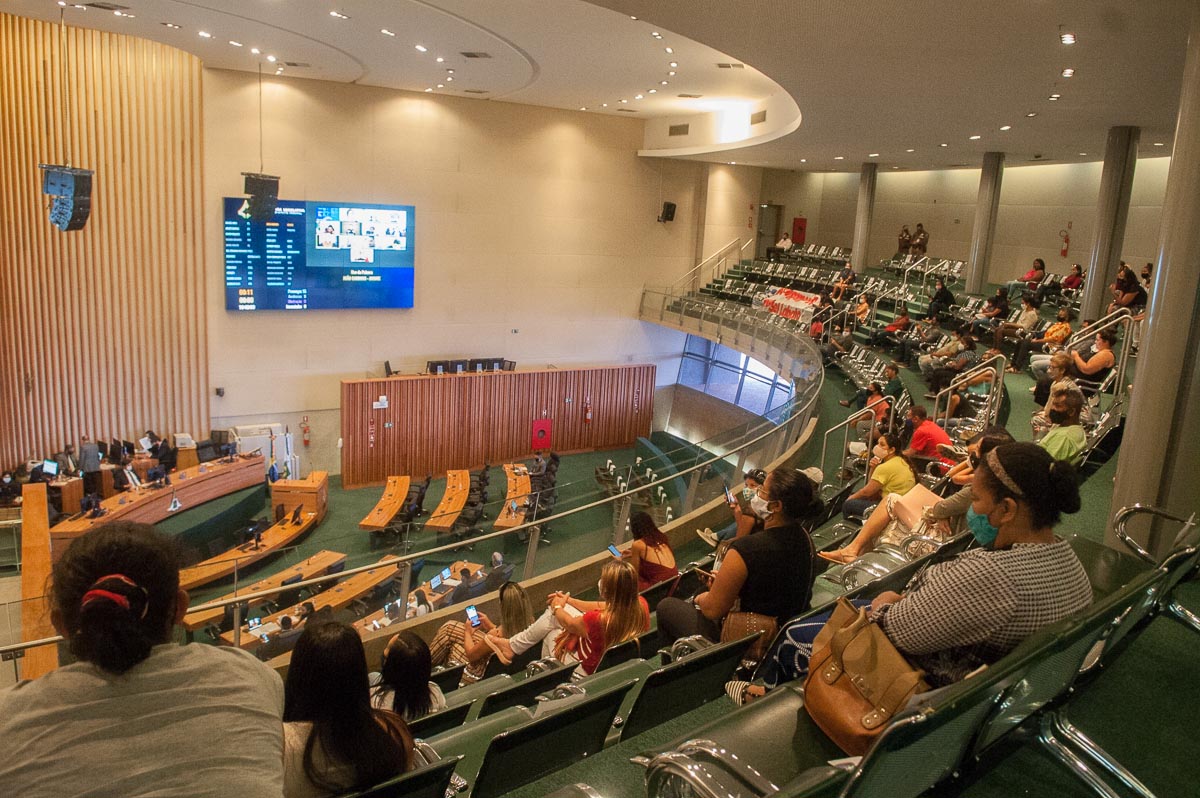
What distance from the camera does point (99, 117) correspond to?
1255 cm

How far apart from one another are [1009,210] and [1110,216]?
31.6ft

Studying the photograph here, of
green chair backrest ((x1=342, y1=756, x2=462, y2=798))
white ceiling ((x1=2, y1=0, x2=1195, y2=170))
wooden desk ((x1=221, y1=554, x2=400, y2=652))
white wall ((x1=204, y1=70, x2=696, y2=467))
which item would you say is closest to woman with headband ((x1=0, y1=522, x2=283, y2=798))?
green chair backrest ((x1=342, y1=756, x2=462, y2=798))

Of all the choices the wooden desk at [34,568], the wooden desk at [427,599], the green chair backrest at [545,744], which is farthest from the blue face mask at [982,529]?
the wooden desk at [427,599]

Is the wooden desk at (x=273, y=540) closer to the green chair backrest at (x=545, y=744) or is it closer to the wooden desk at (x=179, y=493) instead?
the wooden desk at (x=179, y=493)

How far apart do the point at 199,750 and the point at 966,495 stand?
3948 millimetres

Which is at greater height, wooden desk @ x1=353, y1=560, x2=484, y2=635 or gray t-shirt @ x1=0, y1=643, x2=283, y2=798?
gray t-shirt @ x1=0, y1=643, x2=283, y2=798

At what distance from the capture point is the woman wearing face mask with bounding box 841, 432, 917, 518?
214 inches

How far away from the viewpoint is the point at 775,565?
A: 9.73 ft

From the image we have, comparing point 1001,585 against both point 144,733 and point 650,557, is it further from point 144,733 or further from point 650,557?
point 650,557

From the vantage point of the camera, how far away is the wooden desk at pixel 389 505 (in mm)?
12741

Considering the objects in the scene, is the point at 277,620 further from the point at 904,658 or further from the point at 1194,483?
the point at 1194,483

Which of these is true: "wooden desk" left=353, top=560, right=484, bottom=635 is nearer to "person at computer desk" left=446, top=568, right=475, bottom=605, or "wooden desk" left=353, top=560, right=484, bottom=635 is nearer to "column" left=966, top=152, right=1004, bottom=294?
"person at computer desk" left=446, top=568, right=475, bottom=605

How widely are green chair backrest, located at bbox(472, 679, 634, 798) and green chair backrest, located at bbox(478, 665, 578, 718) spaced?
0.56 metres

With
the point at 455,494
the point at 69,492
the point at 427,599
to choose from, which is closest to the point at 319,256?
the point at 455,494
